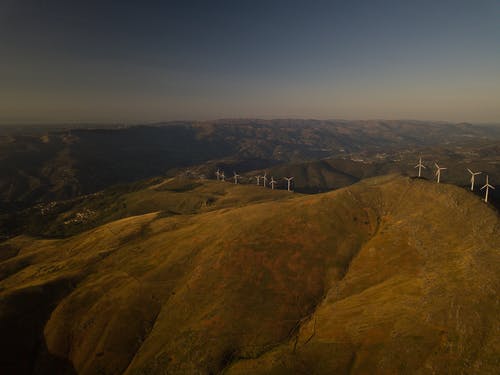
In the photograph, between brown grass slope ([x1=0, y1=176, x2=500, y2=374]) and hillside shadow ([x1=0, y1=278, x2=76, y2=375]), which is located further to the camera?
hillside shadow ([x1=0, y1=278, x2=76, y2=375])

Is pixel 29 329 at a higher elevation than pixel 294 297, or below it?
below

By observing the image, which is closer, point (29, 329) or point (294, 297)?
point (294, 297)

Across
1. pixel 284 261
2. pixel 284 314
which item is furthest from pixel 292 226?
pixel 284 314

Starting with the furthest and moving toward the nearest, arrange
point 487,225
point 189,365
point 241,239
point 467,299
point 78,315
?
point 241,239 → point 78,315 → point 487,225 → point 189,365 → point 467,299

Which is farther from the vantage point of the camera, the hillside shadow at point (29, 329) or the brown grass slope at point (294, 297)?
the hillside shadow at point (29, 329)

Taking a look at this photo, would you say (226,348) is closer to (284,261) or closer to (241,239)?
(284,261)

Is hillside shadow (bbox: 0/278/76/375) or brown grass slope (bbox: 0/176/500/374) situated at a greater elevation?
brown grass slope (bbox: 0/176/500/374)

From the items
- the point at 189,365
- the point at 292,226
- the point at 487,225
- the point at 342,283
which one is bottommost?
the point at 189,365

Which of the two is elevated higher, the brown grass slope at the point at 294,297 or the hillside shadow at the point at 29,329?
the brown grass slope at the point at 294,297
